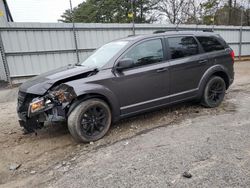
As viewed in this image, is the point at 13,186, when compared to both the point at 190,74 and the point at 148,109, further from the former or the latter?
the point at 190,74

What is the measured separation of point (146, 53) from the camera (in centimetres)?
417

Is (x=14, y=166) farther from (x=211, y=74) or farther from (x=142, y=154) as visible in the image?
(x=211, y=74)

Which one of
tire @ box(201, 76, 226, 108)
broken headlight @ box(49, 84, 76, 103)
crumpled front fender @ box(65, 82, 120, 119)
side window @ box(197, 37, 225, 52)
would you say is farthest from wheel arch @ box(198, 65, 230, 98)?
broken headlight @ box(49, 84, 76, 103)

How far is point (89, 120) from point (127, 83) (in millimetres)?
947

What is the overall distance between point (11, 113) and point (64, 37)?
513 cm

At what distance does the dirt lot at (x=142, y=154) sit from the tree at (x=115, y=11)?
69.4 feet

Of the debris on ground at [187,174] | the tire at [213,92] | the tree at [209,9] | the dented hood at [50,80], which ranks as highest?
the tree at [209,9]

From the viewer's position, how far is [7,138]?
4082mm

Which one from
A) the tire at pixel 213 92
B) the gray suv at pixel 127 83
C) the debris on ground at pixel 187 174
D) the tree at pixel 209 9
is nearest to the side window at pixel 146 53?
the gray suv at pixel 127 83

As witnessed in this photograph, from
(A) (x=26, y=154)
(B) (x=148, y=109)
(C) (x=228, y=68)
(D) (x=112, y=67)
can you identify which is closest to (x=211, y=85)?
(C) (x=228, y=68)

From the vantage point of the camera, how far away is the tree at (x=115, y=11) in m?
24.1

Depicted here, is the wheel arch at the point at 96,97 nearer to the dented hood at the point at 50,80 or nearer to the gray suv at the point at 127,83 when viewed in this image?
the gray suv at the point at 127,83

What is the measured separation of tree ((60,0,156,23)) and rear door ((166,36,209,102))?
2009 centimetres

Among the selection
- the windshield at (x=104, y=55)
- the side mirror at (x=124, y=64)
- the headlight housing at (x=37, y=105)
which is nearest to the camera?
the headlight housing at (x=37, y=105)
